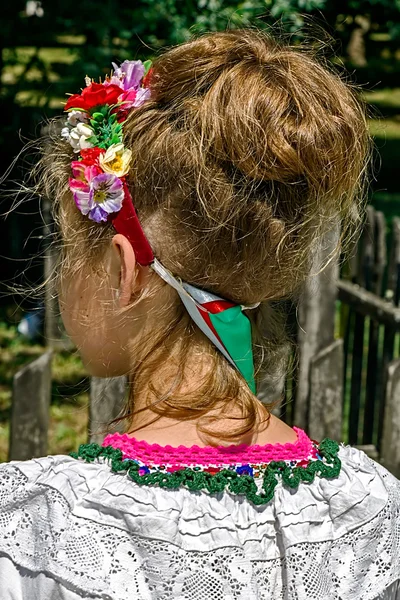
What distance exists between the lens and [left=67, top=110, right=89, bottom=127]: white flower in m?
1.77

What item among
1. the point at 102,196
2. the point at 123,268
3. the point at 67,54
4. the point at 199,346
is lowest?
the point at 199,346

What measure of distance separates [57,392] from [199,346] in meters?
3.18

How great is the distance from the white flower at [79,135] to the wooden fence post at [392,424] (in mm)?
1897

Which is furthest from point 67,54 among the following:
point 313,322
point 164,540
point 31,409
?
point 164,540

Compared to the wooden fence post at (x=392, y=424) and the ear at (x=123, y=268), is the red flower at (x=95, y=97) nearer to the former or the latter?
the ear at (x=123, y=268)

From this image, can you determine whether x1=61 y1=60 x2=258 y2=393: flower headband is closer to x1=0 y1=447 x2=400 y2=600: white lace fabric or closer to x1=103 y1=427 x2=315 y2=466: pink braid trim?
x1=103 y1=427 x2=315 y2=466: pink braid trim

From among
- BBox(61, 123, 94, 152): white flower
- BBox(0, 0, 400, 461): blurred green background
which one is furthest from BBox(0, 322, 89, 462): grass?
BBox(61, 123, 94, 152): white flower

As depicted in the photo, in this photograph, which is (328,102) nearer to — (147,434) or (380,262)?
(147,434)

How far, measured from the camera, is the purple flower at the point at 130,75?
174cm

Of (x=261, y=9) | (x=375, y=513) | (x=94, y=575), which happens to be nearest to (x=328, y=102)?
(x=375, y=513)

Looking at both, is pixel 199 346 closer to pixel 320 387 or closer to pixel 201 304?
pixel 201 304

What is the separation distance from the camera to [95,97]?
5.75 ft

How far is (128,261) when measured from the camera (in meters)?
1.62

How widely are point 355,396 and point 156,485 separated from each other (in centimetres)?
286
